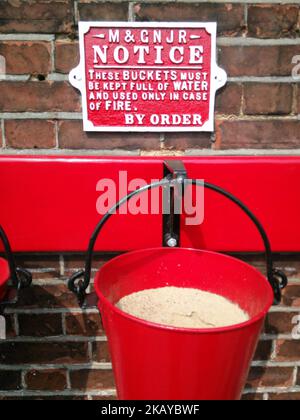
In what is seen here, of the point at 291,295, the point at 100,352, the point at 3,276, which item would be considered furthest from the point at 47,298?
the point at 291,295

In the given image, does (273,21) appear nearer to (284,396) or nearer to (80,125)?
(80,125)

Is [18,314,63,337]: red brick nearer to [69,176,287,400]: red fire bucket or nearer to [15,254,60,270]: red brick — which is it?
[15,254,60,270]: red brick

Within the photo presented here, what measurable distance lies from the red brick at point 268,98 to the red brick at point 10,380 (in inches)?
36.6

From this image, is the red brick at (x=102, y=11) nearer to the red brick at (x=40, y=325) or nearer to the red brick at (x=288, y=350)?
the red brick at (x=40, y=325)

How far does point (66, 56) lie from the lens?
939 millimetres

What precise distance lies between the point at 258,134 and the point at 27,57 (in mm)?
583

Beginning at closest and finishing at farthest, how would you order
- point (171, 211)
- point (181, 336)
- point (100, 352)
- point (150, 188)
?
point (181, 336), point (150, 188), point (171, 211), point (100, 352)

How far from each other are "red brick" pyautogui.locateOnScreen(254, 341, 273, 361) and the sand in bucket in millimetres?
387

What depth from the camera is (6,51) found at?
928 mm

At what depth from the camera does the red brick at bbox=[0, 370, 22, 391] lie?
1.10 metres

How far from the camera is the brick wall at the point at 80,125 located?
0.92 metres

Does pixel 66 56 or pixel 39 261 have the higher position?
pixel 66 56
